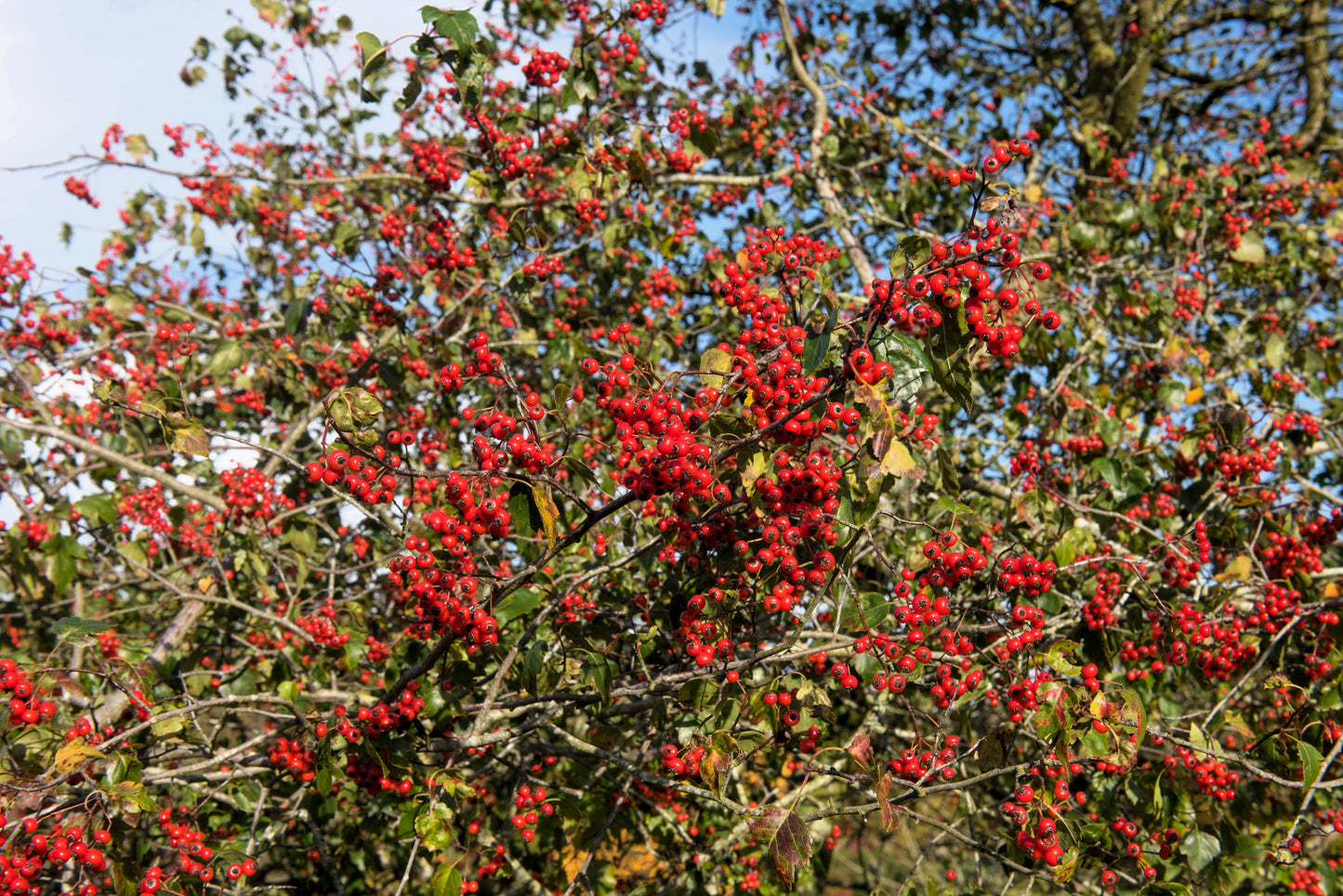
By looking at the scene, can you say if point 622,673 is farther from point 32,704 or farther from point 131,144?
point 131,144

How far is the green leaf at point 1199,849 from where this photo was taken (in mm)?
3254

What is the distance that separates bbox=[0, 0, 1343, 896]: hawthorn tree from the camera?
7.79ft

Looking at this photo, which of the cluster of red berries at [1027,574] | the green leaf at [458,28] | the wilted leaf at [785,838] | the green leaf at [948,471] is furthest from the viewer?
the green leaf at [458,28]

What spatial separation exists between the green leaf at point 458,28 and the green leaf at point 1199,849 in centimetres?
484

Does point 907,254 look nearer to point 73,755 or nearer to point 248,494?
point 73,755

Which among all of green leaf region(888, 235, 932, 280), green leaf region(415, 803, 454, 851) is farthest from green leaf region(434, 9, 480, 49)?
green leaf region(415, 803, 454, 851)

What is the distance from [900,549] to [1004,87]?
5892 millimetres

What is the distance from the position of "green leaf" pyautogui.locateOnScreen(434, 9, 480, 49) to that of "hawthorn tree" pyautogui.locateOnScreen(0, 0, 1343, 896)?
0.09 meters

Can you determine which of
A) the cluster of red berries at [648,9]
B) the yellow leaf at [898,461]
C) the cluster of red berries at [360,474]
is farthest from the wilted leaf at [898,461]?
the cluster of red berries at [648,9]

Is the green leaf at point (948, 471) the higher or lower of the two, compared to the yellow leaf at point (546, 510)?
lower

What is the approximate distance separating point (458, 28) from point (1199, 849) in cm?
499

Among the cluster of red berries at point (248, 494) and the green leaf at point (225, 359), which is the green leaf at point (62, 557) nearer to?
the cluster of red berries at point (248, 494)

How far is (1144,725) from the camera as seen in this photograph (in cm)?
249

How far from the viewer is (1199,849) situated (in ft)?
10.8
